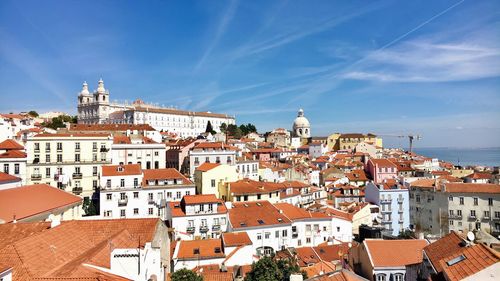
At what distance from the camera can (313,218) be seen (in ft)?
124

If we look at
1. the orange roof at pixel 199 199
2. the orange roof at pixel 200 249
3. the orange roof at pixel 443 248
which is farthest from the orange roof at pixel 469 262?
the orange roof at pixel 199 199

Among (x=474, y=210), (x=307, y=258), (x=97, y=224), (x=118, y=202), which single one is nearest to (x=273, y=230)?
(x=307, y=258)

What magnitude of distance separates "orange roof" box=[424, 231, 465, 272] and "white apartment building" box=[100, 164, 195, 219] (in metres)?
28.1

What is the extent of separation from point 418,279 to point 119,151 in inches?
1618

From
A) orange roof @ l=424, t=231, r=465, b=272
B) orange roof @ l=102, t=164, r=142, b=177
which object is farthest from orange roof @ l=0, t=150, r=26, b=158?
orange roof @ l=424, t=231, r=465, b=272

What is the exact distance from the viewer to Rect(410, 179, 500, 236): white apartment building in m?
39.4

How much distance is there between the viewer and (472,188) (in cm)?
4069

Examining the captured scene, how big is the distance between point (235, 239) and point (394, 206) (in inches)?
1090

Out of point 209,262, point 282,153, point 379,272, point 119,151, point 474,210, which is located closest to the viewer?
point 379,272

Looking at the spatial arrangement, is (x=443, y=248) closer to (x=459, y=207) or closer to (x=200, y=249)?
(x=200, y=249)

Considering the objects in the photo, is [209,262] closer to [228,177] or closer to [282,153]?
[228,177]

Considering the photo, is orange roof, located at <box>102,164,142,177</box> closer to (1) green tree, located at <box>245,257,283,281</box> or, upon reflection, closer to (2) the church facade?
(1) green tree, located at <box>245,257,283,281</box>

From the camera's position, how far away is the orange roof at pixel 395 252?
1830cm

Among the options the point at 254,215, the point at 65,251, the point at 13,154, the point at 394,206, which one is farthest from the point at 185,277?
the point at 394,206
